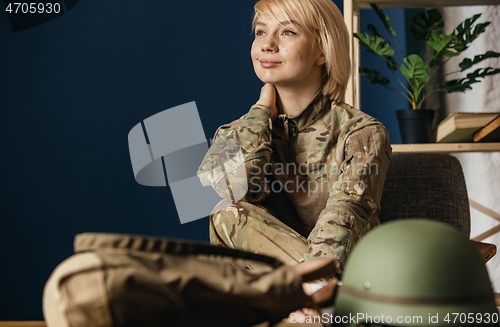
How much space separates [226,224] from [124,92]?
1000mm

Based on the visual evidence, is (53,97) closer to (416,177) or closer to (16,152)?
(16,152)

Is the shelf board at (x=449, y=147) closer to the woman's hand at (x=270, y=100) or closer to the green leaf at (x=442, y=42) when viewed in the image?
the green leaf at (x=442, y=42)

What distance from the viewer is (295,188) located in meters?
0.98

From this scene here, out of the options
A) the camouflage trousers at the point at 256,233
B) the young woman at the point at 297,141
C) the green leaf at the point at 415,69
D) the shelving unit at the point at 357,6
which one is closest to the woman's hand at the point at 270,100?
the young woman at the point at 297,141

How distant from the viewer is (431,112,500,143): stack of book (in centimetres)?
120

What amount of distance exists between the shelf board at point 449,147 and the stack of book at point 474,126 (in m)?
0.02

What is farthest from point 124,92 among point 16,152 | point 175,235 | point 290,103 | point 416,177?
point 416,177

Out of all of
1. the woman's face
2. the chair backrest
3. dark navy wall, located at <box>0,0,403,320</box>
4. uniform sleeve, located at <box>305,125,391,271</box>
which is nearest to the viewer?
uniform sleeve, located at <box>305,125,391,271</box>

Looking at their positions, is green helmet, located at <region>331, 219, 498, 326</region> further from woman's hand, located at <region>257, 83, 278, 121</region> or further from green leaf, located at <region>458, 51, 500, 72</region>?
green leaf, located at <region>458, 51, 500, 72</region>

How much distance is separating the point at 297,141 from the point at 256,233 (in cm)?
28

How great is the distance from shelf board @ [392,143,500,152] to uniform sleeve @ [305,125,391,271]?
0.41 meters

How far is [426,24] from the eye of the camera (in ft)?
4.70

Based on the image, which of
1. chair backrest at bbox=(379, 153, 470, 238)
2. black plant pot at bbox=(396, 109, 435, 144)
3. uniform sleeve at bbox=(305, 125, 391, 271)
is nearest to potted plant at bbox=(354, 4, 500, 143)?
black plant pot at bbox=(396, 109, 435, 144)

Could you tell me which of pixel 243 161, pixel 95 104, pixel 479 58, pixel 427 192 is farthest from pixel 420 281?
pixel 95 104
